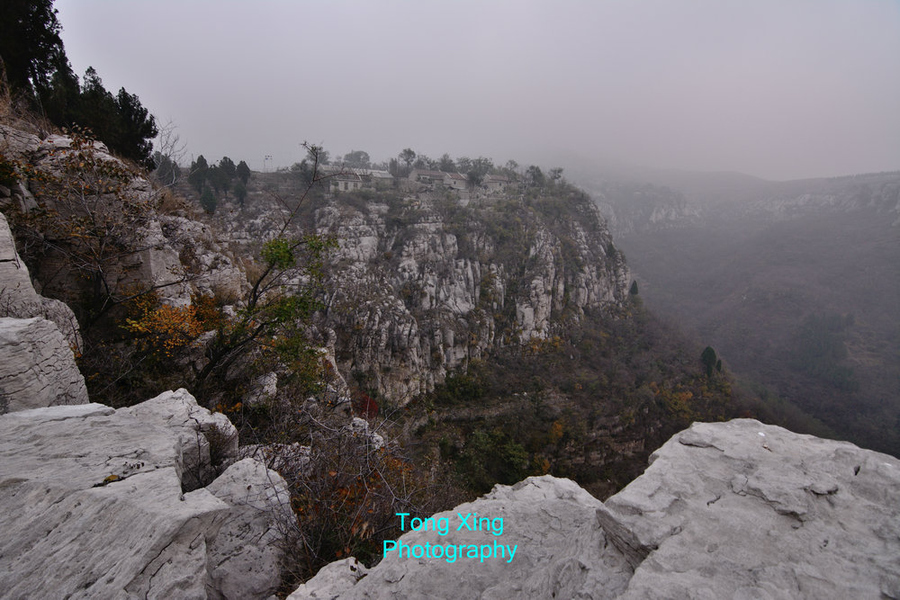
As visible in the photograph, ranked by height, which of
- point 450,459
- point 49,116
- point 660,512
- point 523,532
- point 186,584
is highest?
point 49,116

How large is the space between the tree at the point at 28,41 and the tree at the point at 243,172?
32.2 metres

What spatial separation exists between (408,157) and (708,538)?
65.4 meters

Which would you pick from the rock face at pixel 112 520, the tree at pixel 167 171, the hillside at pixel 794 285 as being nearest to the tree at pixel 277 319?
the rock face at pixel 112 520

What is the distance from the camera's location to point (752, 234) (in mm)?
115875

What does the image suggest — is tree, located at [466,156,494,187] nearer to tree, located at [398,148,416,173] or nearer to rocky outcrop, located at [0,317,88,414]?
tree, located at [398,148,416,173]

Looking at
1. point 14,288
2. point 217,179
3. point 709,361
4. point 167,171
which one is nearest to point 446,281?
point 217,179

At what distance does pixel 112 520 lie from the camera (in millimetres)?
2951

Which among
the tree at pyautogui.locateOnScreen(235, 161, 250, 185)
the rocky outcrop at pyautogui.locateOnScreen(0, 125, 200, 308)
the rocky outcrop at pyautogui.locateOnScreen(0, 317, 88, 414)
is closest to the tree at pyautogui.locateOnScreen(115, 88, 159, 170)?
the rocky outcrop at pyautogui.locateOnScreen(0, 125, 200, 308)

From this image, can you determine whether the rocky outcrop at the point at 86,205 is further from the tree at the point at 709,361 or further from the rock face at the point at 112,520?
the tree at the point at 709,361

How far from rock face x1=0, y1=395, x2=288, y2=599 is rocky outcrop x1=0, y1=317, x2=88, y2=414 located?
18.5 inches

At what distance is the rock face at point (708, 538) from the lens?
2324 mm

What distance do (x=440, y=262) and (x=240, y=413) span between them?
113 ft

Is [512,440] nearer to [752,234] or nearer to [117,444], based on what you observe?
[117,444]

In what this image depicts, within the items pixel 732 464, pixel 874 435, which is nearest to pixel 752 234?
pixel 874 435
